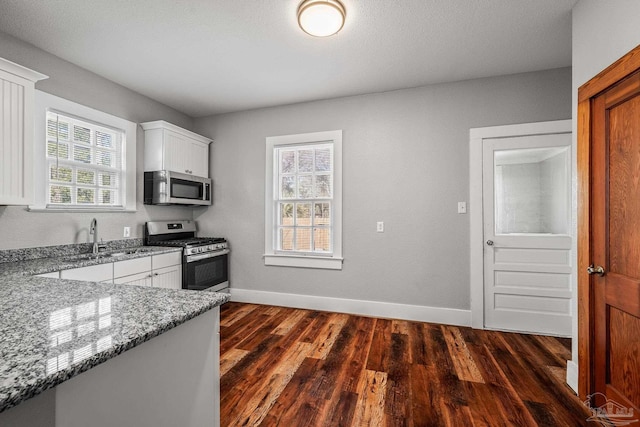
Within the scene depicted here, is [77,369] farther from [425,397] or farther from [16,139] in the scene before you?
[16,139]

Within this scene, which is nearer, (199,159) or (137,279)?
(137,279)

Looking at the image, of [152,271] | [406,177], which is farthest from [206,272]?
[406,177]

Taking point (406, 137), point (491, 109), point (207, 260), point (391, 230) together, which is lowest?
point (207, 260)

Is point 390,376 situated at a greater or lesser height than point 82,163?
lesser

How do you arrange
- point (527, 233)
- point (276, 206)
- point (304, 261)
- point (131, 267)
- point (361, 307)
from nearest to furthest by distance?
point (131, 267), point (527, 233), point (361, 307), point (304, 261), point (276, 206)

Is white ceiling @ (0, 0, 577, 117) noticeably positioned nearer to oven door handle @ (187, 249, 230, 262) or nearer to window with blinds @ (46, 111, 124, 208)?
window with blinds @ (46, 111, 124, 208)

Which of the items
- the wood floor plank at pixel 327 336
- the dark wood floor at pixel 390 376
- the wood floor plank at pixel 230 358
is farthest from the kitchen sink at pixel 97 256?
the wood floor plank at pixel 327 336

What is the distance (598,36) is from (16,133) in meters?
3.95

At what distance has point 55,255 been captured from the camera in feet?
8.79

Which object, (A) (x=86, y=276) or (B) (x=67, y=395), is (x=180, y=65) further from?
(B) (x=67, y=395)

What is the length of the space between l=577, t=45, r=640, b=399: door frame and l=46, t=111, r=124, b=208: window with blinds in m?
4.17

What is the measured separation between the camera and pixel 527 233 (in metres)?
3.00

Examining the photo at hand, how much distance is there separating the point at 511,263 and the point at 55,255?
4368 mm

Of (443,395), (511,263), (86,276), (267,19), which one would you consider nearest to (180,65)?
(267,19)
